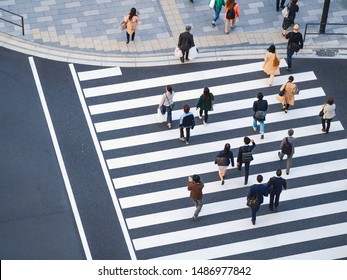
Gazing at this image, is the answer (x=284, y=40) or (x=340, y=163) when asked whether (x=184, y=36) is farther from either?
(x=340, y=163)

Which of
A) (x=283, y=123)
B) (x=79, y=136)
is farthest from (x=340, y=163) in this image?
(x=79, y=136)

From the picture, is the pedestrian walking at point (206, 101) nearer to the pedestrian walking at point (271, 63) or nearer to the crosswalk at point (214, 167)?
the crosswalk at point (214, 167)

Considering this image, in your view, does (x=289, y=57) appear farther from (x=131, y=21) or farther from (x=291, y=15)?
(x=131, y=21)

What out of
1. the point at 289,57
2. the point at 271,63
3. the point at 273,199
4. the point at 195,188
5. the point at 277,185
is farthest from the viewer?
the point at 289,57

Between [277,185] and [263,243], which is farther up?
[277,185]

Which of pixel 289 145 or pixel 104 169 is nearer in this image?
pixel 289 145

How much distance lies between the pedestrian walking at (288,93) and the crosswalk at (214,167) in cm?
66

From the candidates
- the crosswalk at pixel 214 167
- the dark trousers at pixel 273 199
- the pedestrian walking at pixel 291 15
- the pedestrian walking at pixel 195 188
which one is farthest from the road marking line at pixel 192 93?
the dark trousers at pixel 273 199

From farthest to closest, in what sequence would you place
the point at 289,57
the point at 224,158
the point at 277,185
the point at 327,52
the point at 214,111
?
the point at 327,52 → the point at 289,57 → the point at 214,111 → the point at 224,158 → the point at 277,185

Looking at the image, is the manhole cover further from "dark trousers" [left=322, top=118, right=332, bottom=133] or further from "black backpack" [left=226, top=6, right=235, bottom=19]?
"dark trousers" [left=322, top=118, right=332, bottom=133]

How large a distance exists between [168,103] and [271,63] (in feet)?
13.5

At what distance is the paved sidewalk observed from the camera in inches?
1640

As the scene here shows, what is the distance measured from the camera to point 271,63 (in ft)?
131

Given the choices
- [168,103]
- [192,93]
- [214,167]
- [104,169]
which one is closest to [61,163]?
[104,169]
